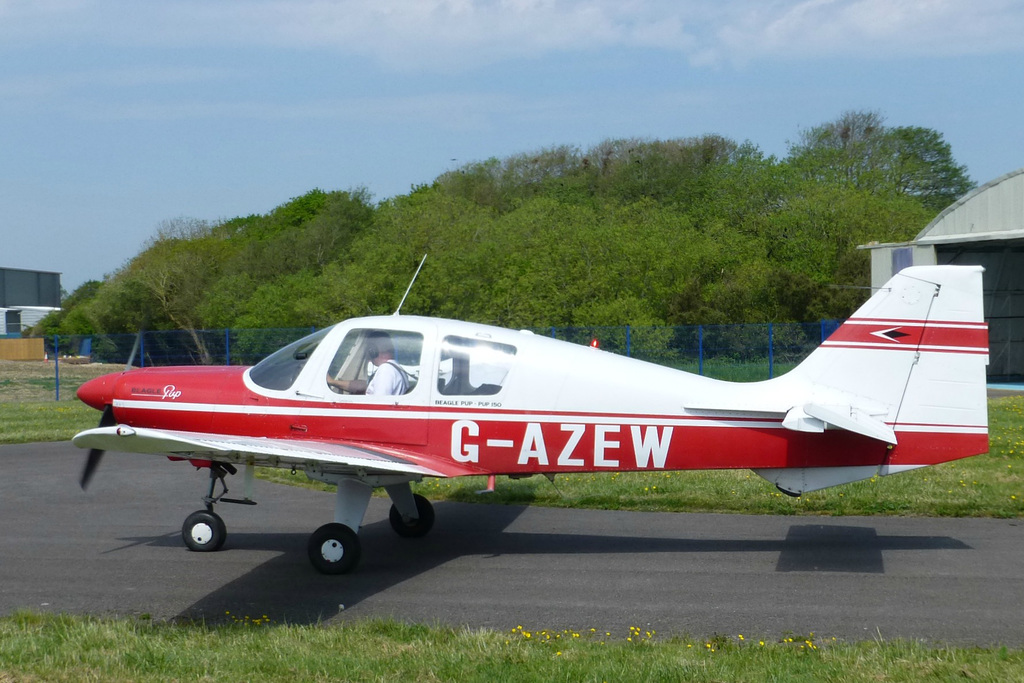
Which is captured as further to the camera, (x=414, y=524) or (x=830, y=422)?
(x=414, y=524)

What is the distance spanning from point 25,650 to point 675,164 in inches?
2364

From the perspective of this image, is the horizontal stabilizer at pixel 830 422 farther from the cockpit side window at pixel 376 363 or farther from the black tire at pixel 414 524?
the black tire at pixel 414 524

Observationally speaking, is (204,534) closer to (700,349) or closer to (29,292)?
(700,349)

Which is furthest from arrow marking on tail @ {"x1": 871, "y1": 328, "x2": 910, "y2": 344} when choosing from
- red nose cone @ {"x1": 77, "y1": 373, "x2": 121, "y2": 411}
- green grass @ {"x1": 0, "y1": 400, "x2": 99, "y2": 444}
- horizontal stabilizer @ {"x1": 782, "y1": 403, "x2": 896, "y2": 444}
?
green grass @ {"x1": 0, "y1": 400, "x2": 99, "y2": 444}

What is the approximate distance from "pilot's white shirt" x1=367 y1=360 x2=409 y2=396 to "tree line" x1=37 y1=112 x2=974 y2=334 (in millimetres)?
21722

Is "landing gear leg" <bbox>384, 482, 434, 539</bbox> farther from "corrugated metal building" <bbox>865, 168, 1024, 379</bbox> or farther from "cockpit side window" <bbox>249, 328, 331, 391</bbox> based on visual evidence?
"corrugated metal building" <bbox>865, 168, 1024, 379</bbox>

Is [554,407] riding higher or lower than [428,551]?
higher

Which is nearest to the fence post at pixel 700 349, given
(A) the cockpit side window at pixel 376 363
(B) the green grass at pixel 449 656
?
(A) the cockpit side window at pixel 376 363

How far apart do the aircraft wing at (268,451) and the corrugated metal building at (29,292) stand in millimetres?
98025

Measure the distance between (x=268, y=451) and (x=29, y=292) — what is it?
11029 cm

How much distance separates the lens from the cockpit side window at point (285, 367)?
7.91 metres

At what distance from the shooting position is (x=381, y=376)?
7.82 metres

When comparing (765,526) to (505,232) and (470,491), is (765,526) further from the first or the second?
(505,232)

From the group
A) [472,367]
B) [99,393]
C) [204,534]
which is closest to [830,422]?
[472,367]
